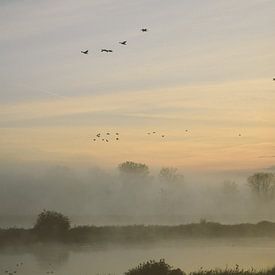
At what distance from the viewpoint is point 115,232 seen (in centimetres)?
8269

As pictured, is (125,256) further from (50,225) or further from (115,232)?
(115,232)

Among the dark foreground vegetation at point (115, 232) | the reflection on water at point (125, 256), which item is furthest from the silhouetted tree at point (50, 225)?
the reflection on water at point (125, 256)

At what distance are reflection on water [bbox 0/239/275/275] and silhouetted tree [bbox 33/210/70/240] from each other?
2.18 meters

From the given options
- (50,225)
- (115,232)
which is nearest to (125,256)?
(50,225)

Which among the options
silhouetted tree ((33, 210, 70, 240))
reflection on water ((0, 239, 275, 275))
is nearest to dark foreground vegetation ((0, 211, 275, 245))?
silhouetted tree ((33, 210, 70, 240))

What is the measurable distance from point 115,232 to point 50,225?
1485 cm

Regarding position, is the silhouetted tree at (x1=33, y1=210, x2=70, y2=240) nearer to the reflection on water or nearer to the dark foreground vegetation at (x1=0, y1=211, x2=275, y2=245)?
the dark foreground vegetation at (x1=0, y1=211, x2=275, y2=245)

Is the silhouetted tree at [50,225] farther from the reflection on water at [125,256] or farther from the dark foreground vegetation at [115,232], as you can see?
the reflection on water at [125,256]

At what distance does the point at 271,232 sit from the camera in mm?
92188

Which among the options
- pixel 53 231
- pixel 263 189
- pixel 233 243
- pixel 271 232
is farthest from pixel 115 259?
pixel 263 189

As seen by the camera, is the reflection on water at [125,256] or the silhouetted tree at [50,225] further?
the silhouetted tree at [50,225]

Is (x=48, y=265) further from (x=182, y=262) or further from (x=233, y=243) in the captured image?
(x=233, y=243)

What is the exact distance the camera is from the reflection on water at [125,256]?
166ft

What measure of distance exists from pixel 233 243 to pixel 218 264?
25078 millimetres
